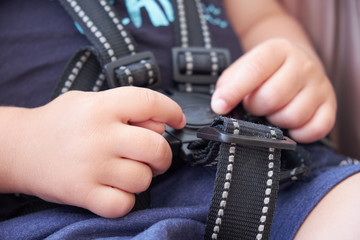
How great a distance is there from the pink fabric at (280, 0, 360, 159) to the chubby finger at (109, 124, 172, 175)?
1.55ft

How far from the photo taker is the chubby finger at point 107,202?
424 millimetres

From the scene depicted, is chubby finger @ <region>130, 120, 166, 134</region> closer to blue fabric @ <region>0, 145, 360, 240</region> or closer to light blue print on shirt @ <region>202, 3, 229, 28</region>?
blue fabric @ <region>0, 145, 360, 240</region>

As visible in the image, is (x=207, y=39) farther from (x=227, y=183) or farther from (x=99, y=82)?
(x=227, y=183)

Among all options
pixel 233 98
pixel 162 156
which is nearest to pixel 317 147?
pixel 233 98

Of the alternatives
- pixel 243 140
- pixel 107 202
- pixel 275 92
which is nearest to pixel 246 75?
pixel 275 92

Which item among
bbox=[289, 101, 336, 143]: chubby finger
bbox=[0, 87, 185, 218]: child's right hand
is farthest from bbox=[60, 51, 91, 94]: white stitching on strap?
bbox=[289, 101, 336, 143]: chubby finger

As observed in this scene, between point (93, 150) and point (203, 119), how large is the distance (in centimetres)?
16

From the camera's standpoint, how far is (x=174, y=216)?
450mm

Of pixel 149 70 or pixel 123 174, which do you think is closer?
pixel 123 174

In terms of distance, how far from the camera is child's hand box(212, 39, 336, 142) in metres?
0.55

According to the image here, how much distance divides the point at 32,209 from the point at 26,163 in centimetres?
10

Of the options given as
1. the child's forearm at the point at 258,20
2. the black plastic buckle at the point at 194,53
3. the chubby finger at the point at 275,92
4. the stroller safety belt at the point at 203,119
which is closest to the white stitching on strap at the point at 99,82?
the stroller safety belt at the point at 203,119

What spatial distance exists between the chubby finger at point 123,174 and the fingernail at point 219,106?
15cm

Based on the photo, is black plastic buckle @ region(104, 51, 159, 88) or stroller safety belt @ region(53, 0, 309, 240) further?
black plastic buckle @ region(104, 51, 159, 88)
